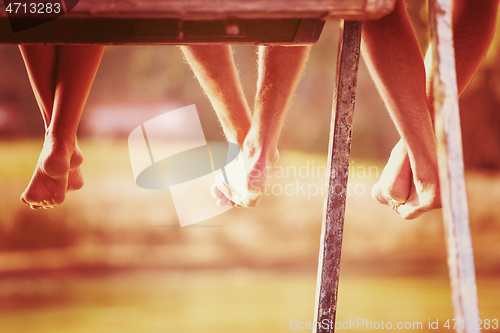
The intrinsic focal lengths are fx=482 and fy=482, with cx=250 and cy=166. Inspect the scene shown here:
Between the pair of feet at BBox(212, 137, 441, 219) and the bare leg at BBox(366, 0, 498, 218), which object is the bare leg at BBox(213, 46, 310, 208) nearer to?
the pair of feet at BBox(212, 137, 441, 219)

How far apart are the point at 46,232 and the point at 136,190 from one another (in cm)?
75

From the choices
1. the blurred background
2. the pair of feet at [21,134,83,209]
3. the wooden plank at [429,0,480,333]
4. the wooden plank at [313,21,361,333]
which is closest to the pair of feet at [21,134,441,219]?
the pair of feet at [21,134,83,209]

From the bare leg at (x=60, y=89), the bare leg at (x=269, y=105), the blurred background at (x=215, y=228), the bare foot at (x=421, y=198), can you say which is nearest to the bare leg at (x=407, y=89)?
the bare foot at (x=421, y=198)

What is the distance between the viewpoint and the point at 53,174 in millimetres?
782

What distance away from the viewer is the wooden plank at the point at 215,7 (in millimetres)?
349

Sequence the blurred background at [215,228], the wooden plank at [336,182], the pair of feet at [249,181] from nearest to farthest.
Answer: the wooden plank at [336,182], the pair of feet at [249,181], the blurred background at [215,228]

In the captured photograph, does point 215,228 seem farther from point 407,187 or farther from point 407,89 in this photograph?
point 407,89

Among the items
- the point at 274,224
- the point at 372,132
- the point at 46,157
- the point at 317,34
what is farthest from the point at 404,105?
the point at 372,132

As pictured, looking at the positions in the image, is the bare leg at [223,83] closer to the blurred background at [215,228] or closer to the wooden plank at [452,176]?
the wooden plank at [452,176]

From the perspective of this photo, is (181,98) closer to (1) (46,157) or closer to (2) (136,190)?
(2) (136,190)

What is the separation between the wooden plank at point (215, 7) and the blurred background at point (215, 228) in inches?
101

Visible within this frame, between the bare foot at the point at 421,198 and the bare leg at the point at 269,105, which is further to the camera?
the bare leg at the point at 269,105

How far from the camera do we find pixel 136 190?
13.0ft

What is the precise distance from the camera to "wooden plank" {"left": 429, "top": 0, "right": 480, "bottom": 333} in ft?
1.17
